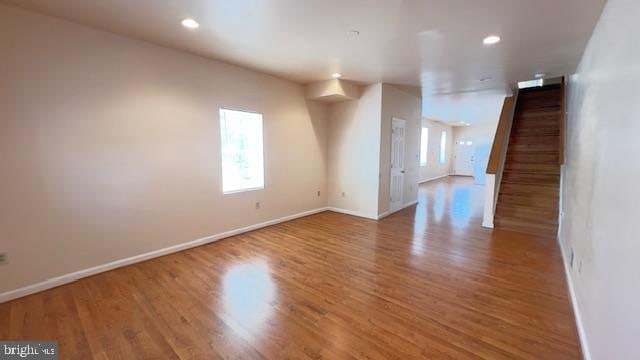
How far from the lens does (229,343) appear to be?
1.98 m

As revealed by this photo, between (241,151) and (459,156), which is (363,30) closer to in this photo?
(241,151)

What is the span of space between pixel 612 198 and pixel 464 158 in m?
12.9

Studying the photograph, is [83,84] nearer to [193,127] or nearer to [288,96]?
[193,127]

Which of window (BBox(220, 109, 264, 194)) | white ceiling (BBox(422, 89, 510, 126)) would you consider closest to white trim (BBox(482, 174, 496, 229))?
white ceiling (BBox(422, 89, 510, 126))

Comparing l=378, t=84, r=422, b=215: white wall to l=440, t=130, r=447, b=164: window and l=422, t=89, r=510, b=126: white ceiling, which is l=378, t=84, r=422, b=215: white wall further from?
l=440, t=130, r=447, b=164: window

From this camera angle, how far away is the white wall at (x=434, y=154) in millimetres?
11180

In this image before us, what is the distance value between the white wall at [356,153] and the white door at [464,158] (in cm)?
978

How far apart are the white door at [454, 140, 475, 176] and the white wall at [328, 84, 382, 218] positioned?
385 inches

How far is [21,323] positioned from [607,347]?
13.8 ft

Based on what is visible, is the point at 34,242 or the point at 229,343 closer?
the point at 229,343

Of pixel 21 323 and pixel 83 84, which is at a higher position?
pixel 83 84

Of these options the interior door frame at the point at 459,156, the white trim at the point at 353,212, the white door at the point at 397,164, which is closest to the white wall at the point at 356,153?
the white trim at the point at 353,212

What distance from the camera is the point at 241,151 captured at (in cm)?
457

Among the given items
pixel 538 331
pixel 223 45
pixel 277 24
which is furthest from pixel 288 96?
Result: pixel 538 331
